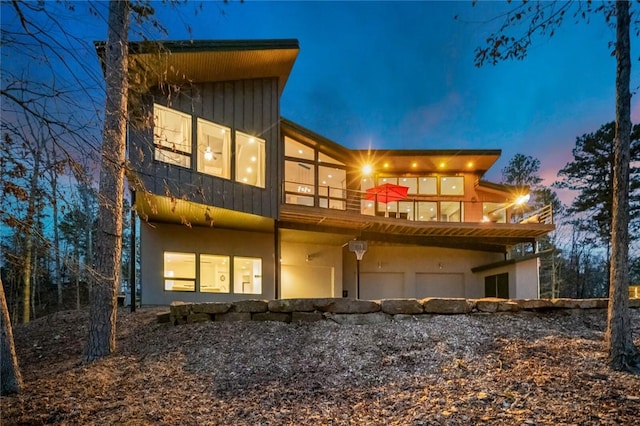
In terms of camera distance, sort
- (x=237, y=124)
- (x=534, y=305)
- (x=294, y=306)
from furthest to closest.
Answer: (x=237, y=124) < (x=534, y=305) < (x=294, y=306)

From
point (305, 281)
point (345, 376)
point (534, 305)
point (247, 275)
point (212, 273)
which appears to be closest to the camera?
point (345, 376)

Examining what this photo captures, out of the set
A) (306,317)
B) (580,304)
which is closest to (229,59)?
(306,317)

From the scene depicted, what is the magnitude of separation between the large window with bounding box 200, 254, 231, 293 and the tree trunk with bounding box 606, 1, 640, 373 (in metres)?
9.76

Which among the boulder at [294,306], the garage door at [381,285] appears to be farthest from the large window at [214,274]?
the garage door at [381,285]

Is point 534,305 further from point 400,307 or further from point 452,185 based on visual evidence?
point 452,185

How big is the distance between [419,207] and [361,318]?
37.6ft

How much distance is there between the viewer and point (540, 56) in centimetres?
548

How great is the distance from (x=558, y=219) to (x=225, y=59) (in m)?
26.4

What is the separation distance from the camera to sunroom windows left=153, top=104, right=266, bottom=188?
9469 millimetres

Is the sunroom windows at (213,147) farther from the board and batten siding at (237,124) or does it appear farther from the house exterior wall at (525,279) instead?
the house exterior wall at (525,279)

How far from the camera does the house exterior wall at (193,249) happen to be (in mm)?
10695

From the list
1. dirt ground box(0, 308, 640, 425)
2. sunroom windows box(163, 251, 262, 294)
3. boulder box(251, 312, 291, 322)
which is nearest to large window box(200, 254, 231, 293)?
sunroom windows box(163, 251, 262, 294)

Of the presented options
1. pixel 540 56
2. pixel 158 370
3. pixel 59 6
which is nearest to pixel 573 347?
pixel 540 56

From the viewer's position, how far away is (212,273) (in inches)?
464
